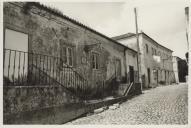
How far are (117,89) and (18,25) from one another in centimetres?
592

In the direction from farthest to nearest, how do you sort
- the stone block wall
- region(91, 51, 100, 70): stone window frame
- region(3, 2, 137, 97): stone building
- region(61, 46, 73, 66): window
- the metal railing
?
region(91, 51, 100, 70): stone window frame
region(61, 46, 73, 66): window
the stone block wall
region(3, 2, 137, 97): stone building
the metal railing

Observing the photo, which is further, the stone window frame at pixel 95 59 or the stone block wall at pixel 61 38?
the stone window frame at pixel 95 59

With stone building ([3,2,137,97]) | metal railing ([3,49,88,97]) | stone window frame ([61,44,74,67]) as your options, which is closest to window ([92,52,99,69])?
stone building ([3,2,137,97])

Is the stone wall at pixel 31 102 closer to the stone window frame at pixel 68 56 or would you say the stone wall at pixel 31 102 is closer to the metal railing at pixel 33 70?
the metal railing at pixel 33 70

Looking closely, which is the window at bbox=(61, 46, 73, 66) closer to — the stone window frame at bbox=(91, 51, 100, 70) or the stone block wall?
the stone block wall

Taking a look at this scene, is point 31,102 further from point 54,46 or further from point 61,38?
point 61,38

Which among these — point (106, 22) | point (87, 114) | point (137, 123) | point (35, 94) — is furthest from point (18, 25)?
point (137, 123)

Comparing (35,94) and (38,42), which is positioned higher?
(38,42)

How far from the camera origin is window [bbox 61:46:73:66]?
265 inches

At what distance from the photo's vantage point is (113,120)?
207 inches

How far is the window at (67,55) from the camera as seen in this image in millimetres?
Answer: 6726

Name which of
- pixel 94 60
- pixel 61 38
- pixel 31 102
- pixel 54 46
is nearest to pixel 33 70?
pixel 54 46

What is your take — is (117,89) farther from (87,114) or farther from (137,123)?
(137,123)

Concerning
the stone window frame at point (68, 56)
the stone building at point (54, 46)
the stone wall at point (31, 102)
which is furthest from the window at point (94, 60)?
the stone wall at point (31, 102)
